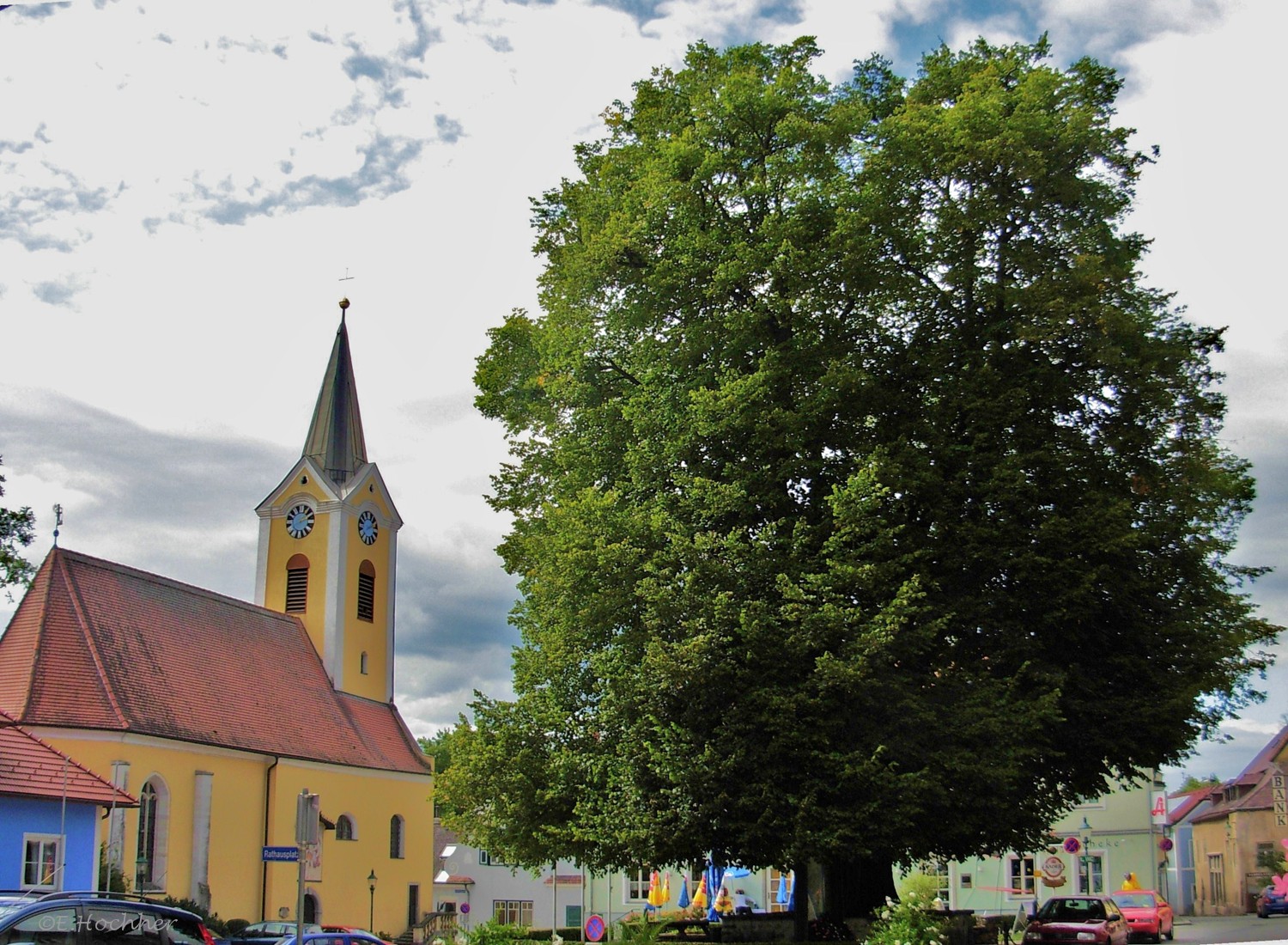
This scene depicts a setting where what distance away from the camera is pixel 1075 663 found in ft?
71.4

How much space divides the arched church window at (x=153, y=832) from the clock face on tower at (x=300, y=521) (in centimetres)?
1601

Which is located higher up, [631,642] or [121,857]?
[631,642]

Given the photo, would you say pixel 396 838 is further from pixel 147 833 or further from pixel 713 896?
pixel 713 896

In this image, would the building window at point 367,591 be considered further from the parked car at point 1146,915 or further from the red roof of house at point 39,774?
the parked car at point 1146,915

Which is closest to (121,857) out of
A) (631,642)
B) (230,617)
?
(230,617)

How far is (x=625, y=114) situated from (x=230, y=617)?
27434mm

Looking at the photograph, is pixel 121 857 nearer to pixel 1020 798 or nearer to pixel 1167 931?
pixel 1020 798

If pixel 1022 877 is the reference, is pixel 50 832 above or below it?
above

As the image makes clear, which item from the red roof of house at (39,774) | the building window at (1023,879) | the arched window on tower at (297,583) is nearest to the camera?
the red roof of house at (39,774)

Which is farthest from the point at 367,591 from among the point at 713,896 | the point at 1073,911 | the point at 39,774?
the point at 1073,911

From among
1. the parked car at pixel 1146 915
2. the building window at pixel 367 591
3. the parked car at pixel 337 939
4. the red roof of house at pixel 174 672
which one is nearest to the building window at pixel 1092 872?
the parked car at pixel 1146 915

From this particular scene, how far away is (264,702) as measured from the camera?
44.4m

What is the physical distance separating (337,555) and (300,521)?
2.28 meters

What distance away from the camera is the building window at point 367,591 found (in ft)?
173
